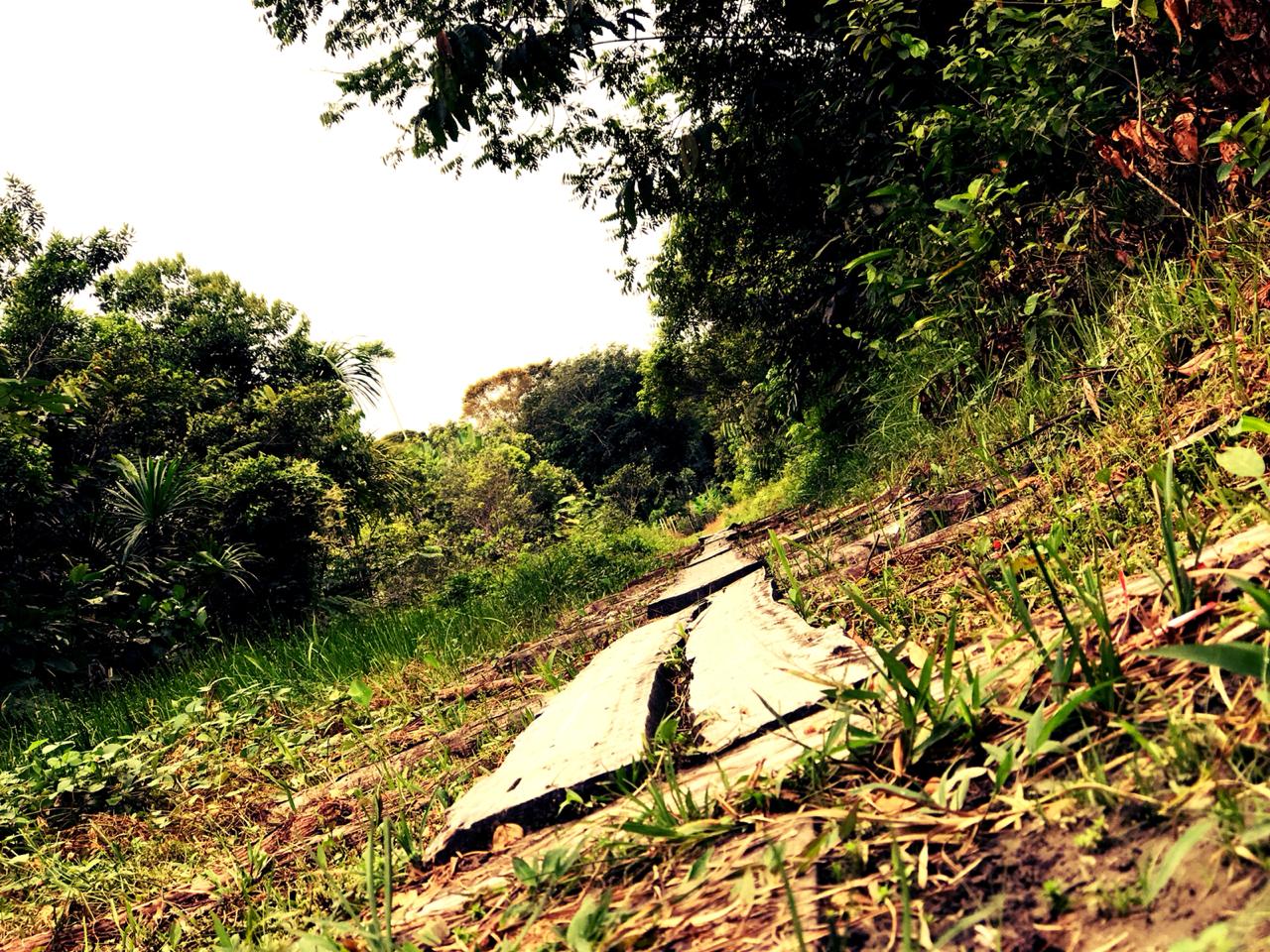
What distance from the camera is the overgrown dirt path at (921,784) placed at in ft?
2.03

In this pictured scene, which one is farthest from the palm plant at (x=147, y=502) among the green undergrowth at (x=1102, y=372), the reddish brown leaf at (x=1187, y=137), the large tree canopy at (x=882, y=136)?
the reddish brown leaf at (x=1187, y=137)

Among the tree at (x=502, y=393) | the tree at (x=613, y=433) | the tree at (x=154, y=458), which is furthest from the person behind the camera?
the tree at (x=502, y=393)

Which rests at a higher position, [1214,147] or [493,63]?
[493,63]

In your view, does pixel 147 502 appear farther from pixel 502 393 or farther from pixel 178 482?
pixel 502 393

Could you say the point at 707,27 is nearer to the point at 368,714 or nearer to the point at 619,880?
the point at 368,714

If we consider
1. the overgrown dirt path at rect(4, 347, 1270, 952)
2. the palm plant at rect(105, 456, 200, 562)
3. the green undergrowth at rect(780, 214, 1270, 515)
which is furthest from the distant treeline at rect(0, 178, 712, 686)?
the green undergrowth at rect(780, 214, 1270, 515)

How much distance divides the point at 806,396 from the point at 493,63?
12.6 feet

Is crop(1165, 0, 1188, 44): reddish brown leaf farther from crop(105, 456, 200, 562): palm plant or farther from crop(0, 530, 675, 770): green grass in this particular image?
crop(105, 456, 200, 562): palm plant

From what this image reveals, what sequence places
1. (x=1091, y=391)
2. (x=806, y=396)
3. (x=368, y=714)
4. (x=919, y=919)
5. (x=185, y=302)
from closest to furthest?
1. (x=919, y=919)
2. (x=1091, y=391)
3. (x=368, y=714)
4. (x=806, y=396)
5. (x=185, y=302)

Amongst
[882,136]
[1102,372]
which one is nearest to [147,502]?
[882,136]

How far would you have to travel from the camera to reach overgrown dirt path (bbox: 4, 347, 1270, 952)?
2.03 feet

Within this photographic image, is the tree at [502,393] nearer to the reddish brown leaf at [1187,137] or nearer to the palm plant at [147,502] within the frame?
the palm plant at [147,502]

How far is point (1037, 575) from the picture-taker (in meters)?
1.27

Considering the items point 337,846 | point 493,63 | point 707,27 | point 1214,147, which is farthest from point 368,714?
point 707,27
